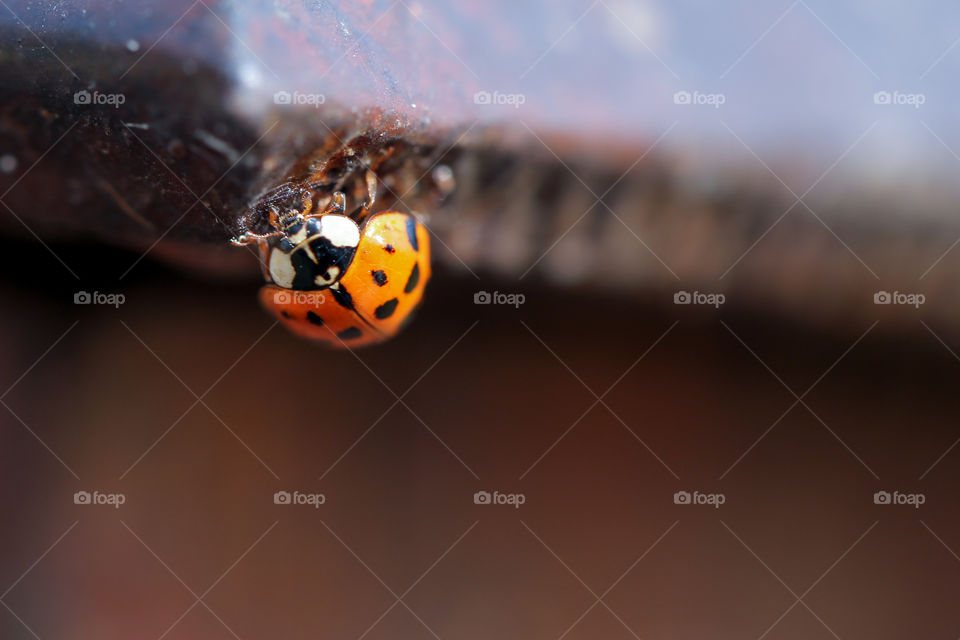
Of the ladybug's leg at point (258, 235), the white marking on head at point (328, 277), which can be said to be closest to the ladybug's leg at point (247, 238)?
the ladybug's leg at point (258, 235)

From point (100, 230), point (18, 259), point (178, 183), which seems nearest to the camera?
point (178, 183)

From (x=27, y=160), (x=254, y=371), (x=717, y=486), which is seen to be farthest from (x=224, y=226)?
(x=717, y=486)

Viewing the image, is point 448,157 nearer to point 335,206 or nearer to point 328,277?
point 335,206

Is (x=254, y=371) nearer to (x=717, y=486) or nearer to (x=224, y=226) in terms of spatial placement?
(x=224, y=226)

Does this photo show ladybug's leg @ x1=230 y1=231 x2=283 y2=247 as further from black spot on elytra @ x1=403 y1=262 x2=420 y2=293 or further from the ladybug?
black spot on elytra @ x1=403 y1=262 x2=420 y2=293

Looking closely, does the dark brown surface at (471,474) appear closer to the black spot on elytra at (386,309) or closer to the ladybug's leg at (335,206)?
the black spot on elytra at (386,309)

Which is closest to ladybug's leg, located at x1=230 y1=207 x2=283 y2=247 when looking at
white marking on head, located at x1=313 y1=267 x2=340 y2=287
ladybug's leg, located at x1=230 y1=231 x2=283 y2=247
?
ladybug's leg, located at x1=230 y1=231 x2=283 y2=247

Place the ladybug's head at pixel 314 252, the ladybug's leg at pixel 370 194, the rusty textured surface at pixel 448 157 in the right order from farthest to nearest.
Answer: the ladybug's head at pixel 314 252 → the ladybug's leg at pixel 370 194 → the rusty textured surface at pixel 448 157
